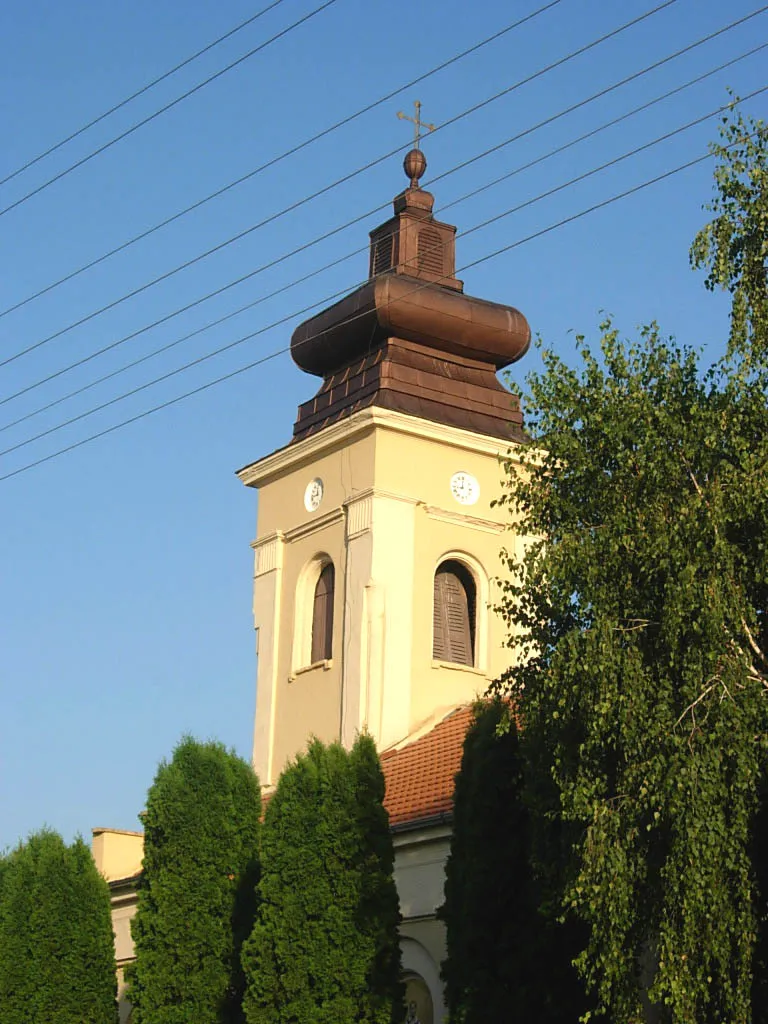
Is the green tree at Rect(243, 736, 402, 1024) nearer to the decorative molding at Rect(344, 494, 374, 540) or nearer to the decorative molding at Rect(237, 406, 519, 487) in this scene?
the decorative molding at Rect(344, 494, 374, 540)

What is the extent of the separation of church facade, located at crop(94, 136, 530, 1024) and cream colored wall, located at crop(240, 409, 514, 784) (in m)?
0.03

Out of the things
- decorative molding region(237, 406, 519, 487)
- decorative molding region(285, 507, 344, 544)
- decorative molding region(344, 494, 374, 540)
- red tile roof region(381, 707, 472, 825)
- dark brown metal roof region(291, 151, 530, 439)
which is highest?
dark brown metal roof region(291, 151, 530, 439)

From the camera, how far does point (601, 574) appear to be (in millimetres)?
15289

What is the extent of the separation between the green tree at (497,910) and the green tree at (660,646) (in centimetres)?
205

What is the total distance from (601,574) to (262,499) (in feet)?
65.4

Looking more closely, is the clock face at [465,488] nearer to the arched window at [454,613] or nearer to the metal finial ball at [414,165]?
the arched window at [454,613]

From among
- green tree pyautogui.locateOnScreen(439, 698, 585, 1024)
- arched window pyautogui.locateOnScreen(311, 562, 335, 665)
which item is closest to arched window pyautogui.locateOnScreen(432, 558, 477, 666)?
arched window pyautogui.locateOnScreen(311, 562, 335, 665)

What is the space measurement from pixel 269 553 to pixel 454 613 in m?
4.02

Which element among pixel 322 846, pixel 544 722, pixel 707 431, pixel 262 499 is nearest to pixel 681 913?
pixel 544 722

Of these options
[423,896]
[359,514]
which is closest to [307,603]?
[359,514]

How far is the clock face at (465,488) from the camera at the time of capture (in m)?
32.3

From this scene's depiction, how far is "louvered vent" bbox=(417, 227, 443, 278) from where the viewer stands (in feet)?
113

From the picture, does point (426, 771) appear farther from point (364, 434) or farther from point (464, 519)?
point (364, 434)

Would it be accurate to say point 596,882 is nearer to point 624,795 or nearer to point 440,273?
point 624,795
